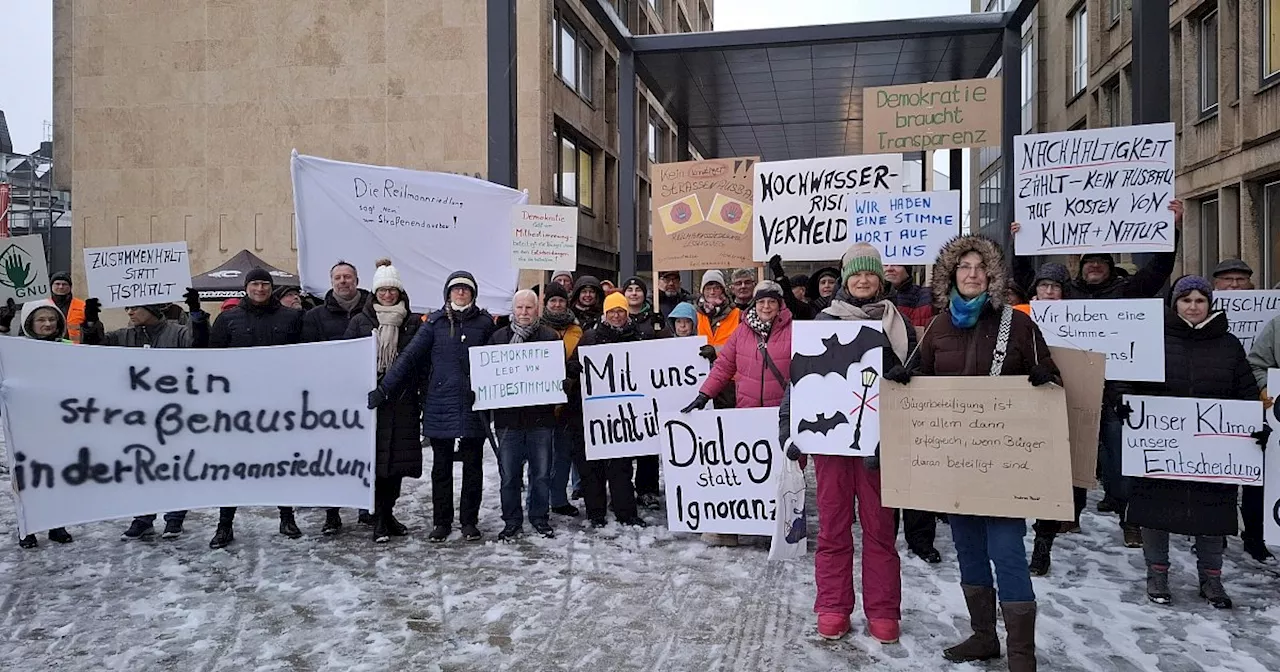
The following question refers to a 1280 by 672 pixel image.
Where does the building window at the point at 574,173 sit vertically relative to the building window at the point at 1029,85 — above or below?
below

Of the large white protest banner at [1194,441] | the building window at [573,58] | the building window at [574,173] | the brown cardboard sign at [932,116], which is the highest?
the building window at [573,58]

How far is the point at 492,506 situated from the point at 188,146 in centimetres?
1686

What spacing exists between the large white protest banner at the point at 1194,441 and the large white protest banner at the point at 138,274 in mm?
6944

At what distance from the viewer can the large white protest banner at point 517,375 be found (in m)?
6.44

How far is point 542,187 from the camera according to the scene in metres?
19.4

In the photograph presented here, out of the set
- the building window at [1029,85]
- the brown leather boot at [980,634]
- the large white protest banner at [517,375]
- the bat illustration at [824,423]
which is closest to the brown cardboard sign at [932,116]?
the large white protest banner at [517,375]

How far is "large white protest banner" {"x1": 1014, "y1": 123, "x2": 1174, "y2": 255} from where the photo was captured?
6.39 metres

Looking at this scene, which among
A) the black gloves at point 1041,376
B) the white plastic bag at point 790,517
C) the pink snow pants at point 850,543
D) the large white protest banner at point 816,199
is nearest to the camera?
the black gloves at point 1041,376

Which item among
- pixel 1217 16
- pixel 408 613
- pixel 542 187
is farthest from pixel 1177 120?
pixel 408 613

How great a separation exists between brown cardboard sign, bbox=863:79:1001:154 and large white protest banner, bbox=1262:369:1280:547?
19.5 feet

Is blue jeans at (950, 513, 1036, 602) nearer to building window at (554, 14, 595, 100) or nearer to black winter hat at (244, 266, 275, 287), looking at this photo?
black winter hat at (244, 266, 275, 287)

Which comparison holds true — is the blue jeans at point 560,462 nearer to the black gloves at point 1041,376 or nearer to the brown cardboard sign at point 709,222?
the brown cardboard sign at point 709,222

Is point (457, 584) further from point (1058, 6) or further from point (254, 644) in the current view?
point (1058, 6)

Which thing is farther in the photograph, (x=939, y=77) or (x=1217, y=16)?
(x=939, y=77)
